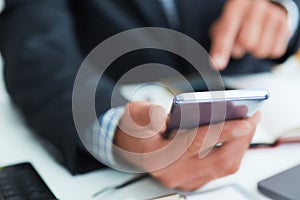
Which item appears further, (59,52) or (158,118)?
(59,52)

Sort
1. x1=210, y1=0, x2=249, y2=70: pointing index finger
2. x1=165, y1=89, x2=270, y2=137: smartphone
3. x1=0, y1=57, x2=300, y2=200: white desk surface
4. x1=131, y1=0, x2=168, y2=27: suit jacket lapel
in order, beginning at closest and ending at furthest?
1. x1=165, y1=89, x2=270, y2=137: smartphone
2. x1=0, y1=57, x2=300, y2=200: white desk surface
3. x1=210, y1=0, x2=249, y2=70: pointing index finger
4. x1=131, y1=0, x2=168, y2=27: suit jacket lapel

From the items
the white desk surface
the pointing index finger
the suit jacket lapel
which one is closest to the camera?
the white desk surface

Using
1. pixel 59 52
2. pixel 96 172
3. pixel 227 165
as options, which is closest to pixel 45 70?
pixel 59 52

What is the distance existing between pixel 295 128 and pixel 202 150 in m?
0.19

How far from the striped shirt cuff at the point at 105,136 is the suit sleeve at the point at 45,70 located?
0.04ft

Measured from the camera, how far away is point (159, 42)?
921mm

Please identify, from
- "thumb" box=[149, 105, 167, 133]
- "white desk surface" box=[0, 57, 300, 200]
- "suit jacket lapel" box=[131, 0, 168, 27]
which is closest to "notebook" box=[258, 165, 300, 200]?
"white desk surface" box=[0, 57, 300, 200]

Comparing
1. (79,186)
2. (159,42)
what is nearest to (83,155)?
(79,186)

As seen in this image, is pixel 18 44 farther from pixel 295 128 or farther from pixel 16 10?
pixel 295 128

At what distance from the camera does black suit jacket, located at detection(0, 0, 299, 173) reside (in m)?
0.62

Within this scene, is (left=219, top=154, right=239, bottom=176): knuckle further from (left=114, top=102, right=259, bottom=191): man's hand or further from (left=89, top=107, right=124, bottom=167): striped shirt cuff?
(left=89, top=107, right=124, bottom=167): striped shirt cuff

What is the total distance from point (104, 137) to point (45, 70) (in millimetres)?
134

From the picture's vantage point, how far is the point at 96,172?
60cm

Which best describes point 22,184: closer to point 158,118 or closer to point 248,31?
point 158,118
